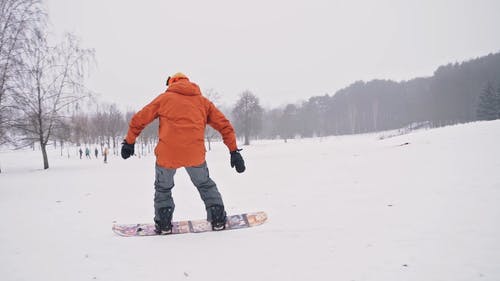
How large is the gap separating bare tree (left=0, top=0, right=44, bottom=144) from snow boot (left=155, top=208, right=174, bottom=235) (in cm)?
1137

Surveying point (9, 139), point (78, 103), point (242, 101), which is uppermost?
point (242, 101)

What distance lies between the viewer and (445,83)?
61688 mm

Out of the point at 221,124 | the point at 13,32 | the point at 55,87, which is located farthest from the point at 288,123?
the point at 221,124

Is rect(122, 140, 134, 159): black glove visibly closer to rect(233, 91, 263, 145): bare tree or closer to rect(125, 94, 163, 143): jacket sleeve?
rect(125, 94, 163, 143): jacket sleeve

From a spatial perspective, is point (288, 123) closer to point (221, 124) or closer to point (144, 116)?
point (221, 124)

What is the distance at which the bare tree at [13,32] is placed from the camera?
10.5 meters

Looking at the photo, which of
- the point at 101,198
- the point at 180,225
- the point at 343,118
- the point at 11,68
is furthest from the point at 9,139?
the point at 343,118

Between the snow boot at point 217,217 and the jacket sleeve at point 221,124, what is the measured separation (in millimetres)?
843

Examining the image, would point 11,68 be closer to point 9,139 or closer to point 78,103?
point 9,139

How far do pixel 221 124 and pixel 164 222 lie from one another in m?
1.45

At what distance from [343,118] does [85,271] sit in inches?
3485

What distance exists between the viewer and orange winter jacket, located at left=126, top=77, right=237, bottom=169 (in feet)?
11.3

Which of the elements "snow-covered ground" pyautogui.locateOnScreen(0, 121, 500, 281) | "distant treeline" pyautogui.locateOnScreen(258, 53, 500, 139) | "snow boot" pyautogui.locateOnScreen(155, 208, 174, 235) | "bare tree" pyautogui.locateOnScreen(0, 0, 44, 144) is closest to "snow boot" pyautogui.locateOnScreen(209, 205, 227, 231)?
"snow-covered ground" pyautogui.locateOnScreen(0, 121, 500, 281)

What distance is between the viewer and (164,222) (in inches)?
137
